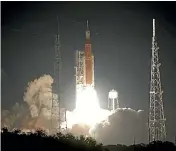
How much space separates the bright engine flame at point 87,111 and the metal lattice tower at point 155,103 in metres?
11.5

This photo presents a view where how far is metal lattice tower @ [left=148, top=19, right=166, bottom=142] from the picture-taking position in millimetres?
56953

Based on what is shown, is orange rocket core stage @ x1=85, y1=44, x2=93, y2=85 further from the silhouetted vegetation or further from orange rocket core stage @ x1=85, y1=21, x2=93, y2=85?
the silhouetted vegetation

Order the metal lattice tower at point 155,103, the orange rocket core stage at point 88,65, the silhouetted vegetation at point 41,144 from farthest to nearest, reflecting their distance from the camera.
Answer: the orange rocket core stage at point 88,65, the metal lattice tower at point 155,103, the silhouetted vegetation at point 41,144

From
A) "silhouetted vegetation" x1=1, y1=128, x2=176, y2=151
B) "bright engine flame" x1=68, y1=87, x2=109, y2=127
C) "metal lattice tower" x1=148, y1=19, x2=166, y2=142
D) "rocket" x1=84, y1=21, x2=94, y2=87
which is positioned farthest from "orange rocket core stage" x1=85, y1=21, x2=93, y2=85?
"silhouetted vegetation" x1=1, y1=128, x2=176, y2=151

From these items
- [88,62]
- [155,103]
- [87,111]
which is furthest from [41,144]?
[87,111]

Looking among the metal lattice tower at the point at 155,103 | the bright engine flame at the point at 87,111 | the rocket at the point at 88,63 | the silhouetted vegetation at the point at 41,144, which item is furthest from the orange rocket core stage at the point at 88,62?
the silhouetted vegetation at the point at 41,144

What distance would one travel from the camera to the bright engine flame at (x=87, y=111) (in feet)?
232

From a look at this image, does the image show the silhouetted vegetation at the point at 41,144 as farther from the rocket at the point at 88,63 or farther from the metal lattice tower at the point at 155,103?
the rocket at the point at 88,63

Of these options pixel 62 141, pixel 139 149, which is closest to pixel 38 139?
pixel 62 141

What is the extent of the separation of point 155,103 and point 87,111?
13768mm

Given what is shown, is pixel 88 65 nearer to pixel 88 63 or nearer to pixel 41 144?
pixel 88 63

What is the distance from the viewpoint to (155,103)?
59.2m

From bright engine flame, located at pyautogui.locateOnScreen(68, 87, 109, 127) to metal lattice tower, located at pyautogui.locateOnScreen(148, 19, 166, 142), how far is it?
37.8 feet

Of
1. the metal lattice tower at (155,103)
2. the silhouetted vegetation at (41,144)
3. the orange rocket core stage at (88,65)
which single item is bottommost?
the silhouetted vegetation at (41,144)
